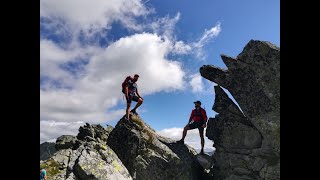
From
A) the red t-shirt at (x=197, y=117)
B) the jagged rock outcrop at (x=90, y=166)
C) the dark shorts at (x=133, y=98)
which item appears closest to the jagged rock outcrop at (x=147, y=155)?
the dark shorts at (x=133, y=98)

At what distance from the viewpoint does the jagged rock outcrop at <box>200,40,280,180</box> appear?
2927 cm

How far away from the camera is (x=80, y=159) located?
74.1 ft

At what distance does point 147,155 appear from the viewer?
28.4 m

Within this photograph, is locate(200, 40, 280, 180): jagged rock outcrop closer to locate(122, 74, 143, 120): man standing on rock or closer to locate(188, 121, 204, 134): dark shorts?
locate(188, 121, 204, 134): dark shorts

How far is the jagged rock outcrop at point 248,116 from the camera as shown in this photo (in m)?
29.3

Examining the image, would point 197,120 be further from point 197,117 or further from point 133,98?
point 133,98

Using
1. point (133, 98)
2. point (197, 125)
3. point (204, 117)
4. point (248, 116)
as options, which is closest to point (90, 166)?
point (133, 98)

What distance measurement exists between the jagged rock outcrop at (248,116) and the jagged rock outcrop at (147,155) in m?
3.59

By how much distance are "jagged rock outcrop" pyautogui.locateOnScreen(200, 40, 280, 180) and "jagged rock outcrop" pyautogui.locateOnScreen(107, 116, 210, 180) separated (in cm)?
359

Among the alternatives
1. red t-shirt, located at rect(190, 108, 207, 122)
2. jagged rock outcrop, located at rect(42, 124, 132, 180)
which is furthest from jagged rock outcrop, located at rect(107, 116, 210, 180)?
jagged rock outcrop, located at rect(42, 124, 132, 180)

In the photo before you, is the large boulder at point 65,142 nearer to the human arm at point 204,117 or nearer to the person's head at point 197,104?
the person's head at point 197,104
